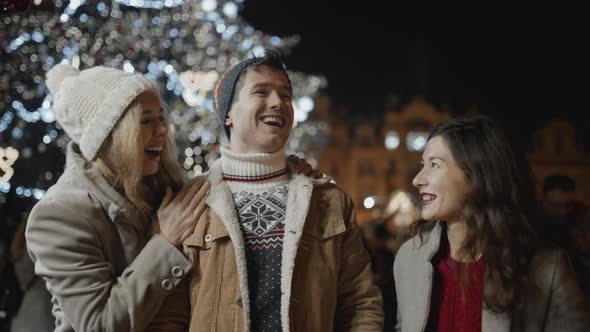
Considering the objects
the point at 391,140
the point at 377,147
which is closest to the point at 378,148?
the point at 377,147

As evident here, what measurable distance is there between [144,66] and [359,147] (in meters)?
40.1

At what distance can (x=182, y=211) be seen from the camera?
3158mm

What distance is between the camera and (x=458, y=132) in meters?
3.24

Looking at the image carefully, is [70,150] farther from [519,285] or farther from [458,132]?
[519,285]

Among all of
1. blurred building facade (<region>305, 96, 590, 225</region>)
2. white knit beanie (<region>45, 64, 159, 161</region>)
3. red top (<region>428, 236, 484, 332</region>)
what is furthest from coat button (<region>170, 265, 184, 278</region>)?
blurred building facade (<region>305, 96, 590, 225</region>)

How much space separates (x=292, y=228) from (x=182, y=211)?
633 mm

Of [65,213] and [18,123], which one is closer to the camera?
[65,213]

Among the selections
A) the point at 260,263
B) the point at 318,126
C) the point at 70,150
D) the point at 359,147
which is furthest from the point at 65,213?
the point at 359,147

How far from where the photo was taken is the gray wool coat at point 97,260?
9.29ft

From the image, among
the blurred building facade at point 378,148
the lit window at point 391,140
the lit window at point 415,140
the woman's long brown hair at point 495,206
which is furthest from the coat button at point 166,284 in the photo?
the lit window at point 391,140

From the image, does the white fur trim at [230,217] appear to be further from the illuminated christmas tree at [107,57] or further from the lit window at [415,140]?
the lit window at [415,140]

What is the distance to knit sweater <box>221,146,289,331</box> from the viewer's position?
299 centimetres

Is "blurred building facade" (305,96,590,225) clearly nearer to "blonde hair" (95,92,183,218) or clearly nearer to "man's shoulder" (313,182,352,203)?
"man's shoulder" (313,182,352,203)

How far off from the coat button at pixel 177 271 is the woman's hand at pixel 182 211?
0.14 m
